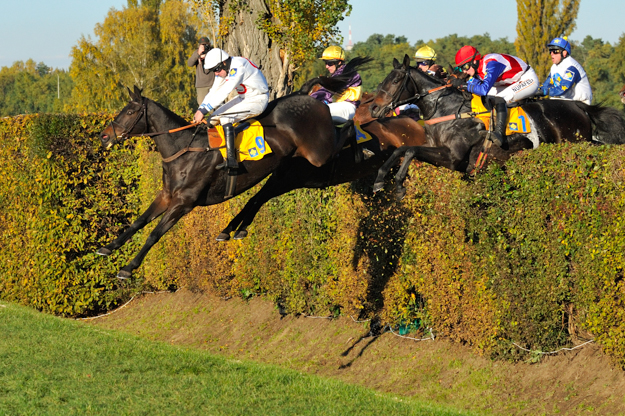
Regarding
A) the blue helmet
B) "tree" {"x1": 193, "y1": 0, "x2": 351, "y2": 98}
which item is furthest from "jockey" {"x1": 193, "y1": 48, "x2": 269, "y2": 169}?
"tree" {"x1": 193, "y1": 0, "x2": 351, "y2": 98}

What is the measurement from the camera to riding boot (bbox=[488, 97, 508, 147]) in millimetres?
7555

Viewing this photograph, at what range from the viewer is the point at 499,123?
7.69m

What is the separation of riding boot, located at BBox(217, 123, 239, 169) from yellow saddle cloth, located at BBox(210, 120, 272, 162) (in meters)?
0.09

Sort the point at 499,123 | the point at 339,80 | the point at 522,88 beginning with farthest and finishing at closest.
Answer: the point at 339,80 < the point at 522,88 < the point at 499,123

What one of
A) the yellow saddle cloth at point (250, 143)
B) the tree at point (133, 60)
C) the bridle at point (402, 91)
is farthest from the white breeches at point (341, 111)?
the tree at point (133, 60)

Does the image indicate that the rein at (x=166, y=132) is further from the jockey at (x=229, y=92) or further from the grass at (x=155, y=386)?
the grass at (x=155, y=386)

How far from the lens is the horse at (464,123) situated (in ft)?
25.1

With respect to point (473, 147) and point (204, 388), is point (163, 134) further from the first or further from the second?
point (473, 147)

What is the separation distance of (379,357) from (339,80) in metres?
3.29

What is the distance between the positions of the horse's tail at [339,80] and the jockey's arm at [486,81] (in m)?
1.46

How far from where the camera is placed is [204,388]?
21.6 feet

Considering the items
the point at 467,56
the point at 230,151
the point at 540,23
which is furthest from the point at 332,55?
the point at 540,23

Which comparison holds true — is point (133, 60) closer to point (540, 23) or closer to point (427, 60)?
point (540, 23)

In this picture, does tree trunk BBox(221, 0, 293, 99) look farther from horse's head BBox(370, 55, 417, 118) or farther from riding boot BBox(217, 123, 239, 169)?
riding boot BBox(217, 123, 239, 169)
